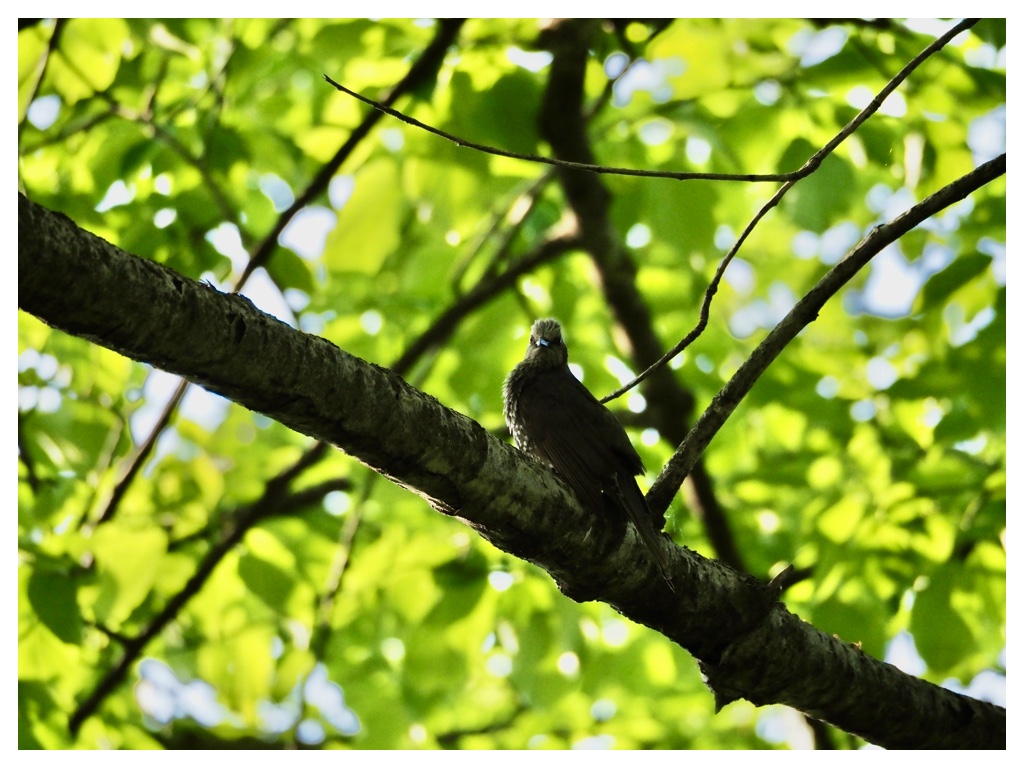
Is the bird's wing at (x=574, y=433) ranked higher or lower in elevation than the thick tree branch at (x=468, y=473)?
higher

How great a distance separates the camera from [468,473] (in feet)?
6.53

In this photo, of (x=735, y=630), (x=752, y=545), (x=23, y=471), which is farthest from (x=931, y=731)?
(x=23, y=471)

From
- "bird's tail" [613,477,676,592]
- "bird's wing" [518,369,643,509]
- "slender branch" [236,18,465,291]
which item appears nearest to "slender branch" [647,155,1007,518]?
"bird's tail" [613,477,676,592]

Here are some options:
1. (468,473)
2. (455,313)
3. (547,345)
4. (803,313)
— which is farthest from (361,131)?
(468,473)

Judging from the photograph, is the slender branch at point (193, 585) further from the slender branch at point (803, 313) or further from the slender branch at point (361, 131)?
the slender branch at point (803, 313)

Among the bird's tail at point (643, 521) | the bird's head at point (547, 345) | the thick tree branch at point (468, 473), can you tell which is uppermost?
the bird's head at point (547, 345)

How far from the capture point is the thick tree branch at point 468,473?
4.95 ft

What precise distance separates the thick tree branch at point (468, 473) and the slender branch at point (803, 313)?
340 millimetres

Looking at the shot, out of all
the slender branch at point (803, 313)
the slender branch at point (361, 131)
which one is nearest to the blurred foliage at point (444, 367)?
the slender branch at point (361, 131)

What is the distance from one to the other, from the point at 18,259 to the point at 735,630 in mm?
2043

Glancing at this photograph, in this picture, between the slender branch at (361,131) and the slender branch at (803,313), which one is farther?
the slender branch at (361,131)

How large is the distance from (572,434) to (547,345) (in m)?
0.91

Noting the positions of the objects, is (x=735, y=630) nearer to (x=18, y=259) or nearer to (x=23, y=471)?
(x=18, y=259)

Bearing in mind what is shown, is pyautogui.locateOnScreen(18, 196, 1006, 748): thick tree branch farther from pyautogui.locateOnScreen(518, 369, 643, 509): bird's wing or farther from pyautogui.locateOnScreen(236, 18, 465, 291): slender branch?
pyautogui.locateOnScreen(236, 18, 465, 291): slender branch
